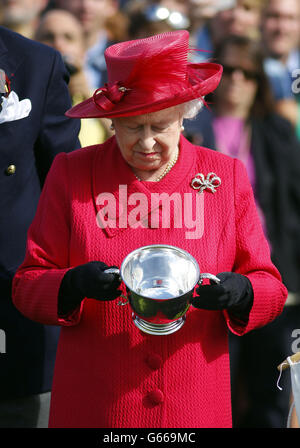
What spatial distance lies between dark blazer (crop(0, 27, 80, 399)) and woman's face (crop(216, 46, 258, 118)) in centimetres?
180

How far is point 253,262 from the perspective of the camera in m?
2.83

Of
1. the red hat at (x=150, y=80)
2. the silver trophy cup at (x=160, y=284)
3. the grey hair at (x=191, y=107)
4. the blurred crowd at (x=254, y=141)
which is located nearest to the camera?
the silver trophy cup at (x=160, y=284)

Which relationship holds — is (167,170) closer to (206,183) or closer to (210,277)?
(206,183)

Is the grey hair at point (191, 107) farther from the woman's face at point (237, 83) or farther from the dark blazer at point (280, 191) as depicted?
the woman's face at point (237, 83)

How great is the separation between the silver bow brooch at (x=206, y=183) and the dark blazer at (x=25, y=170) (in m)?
0.71

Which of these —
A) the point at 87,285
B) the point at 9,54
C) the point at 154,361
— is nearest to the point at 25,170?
the point at 9,54

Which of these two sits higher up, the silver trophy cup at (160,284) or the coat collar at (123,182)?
the coat collar at (123,182)

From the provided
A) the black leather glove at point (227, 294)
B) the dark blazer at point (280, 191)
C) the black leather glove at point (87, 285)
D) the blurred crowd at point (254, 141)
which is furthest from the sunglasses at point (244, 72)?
the black leather glove at point (87, 285)

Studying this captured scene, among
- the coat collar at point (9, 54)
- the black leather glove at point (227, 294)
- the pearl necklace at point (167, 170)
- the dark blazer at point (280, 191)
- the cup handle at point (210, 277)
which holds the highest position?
the coat collar at point (9, 54)

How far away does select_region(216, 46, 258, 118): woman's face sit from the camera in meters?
5.00

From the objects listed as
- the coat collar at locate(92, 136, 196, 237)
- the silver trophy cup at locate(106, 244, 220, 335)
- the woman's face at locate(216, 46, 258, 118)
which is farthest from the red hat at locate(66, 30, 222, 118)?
the woman's face at locate(216, 46, 258, 118)

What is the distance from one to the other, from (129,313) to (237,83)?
258cm

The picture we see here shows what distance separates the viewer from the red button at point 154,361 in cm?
275
